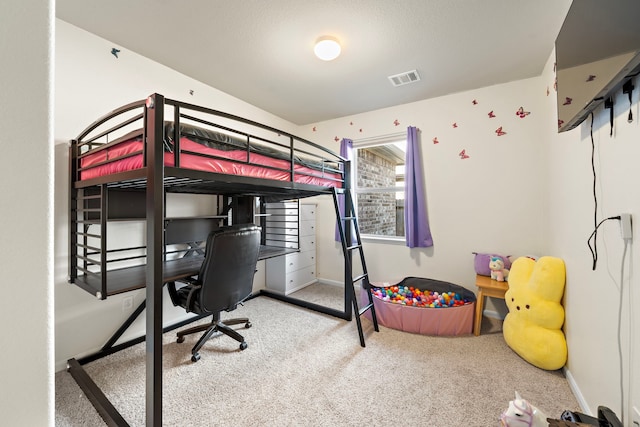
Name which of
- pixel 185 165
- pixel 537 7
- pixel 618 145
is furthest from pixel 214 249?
pixel 537 7

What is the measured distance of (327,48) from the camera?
6.57 feet

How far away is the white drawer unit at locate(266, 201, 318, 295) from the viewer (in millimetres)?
3361

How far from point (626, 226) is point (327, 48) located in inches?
81.4

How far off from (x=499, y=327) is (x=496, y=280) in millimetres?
470

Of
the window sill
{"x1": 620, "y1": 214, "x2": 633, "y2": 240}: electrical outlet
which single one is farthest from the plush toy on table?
{"x1": 620, "y1": 214, "x2": 633, "y2": 240}: electrical outlet

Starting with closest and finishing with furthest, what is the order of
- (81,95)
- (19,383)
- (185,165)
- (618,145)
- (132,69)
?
(19,383) → (618,145) → (185,165) → (81,95) → (132,69)

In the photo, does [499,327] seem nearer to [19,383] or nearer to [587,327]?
[587,327]

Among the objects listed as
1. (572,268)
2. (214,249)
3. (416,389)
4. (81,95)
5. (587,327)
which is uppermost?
(81,95)

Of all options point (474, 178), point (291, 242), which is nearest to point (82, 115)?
point (291, 242)

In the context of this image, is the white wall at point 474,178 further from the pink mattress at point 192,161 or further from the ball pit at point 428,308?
the pink mattress at point 192,161

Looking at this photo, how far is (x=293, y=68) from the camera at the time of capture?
2408 mm

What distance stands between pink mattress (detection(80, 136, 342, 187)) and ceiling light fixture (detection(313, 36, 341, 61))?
0.95m

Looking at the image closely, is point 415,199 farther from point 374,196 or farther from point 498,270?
point 498,270

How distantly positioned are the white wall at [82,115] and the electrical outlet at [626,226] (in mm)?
3149
